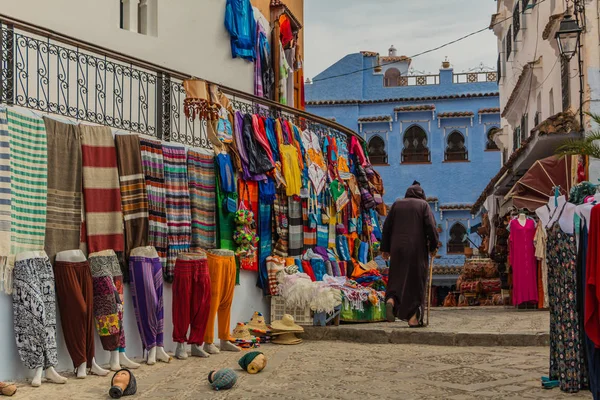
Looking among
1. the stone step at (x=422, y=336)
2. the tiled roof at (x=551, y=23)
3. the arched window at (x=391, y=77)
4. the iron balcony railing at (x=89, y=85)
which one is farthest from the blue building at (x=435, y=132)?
the stone step at (x=422, y=336)

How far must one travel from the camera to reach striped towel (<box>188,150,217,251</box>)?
11.2m

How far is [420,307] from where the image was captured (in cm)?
1249

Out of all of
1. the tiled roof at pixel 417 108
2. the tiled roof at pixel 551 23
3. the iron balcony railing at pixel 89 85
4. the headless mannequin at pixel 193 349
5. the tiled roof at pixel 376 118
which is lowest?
the headless mannequin at pixel 193 349

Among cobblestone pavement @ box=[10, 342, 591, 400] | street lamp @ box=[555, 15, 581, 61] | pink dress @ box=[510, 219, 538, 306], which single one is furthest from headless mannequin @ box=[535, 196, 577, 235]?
pink dress @ box=[510, 219, 538, 306]

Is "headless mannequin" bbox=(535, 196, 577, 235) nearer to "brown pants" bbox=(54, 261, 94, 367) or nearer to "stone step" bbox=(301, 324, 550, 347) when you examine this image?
"stone step" bbox=(301, 324, 550, 347)

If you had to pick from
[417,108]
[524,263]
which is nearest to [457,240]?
[417,108]

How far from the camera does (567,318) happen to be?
7312mm

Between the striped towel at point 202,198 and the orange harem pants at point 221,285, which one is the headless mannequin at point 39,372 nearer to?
the orange harem pants at point 221,285

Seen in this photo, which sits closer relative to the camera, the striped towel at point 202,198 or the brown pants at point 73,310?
the brown pants at point 73,310

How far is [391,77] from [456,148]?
18.3 ft

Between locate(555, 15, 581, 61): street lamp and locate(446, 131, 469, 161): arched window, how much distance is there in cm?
2351

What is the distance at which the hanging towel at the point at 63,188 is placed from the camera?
893cm

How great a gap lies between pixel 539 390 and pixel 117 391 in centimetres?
356

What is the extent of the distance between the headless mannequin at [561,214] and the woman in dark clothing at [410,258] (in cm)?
450
